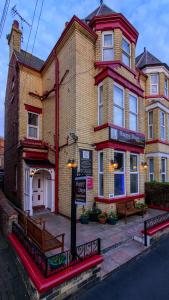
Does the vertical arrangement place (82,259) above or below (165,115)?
below

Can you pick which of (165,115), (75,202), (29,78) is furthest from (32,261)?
(165,115)

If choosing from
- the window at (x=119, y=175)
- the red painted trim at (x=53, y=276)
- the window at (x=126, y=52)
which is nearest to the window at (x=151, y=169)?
the window at (x=119, y=175)

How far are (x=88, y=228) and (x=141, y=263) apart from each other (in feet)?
8.44

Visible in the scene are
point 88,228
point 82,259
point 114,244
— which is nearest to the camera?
point 82,259

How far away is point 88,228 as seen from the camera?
24.0 feet

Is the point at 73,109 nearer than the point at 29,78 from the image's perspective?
Yes

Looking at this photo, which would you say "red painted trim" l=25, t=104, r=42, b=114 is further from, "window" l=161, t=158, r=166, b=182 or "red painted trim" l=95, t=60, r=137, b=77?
"window" l=161, t=158, r=166, b=182

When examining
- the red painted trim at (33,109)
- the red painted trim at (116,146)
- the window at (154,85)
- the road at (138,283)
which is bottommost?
the road at (138,283)

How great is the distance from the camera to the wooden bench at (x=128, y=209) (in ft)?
27.1

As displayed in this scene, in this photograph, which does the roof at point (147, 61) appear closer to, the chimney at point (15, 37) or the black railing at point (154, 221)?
the chimney at point (15, 37)

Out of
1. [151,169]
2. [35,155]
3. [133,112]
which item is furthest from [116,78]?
[151,169]

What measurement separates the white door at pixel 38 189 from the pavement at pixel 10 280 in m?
4.47

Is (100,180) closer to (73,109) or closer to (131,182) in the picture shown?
(131,182)

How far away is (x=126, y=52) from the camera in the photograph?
32.9ft
